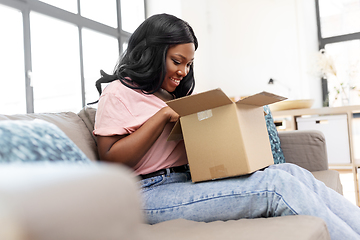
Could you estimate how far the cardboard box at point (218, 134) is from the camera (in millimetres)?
854

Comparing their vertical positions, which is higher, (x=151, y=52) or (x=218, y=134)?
→ (x=151, y=52)

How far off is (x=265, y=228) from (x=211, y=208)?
17 cm

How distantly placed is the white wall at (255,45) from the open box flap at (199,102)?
3.12m

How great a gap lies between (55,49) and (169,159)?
198cm

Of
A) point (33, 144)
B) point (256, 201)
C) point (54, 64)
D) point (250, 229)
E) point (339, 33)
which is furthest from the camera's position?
point (339, 33)

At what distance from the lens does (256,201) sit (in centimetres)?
81

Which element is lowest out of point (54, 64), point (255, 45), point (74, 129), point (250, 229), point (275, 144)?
point (250, 229)

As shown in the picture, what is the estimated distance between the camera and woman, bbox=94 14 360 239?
31.4 inches

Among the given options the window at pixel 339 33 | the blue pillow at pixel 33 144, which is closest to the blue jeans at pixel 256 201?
the blue pillow at pixel 33 144

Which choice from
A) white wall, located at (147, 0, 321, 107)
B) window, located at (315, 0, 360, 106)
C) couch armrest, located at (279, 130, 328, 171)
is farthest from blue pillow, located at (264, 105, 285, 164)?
window, located at (315, 0, 360, 106)

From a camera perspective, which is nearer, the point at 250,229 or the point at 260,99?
the point at 250,229

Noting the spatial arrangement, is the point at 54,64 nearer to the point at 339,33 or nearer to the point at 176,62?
the point at 176,62

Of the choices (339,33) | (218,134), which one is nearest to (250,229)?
(218,134)

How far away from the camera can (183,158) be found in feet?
3.61
